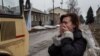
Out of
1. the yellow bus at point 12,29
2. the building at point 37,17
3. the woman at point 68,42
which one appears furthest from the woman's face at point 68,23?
the building at point 37,17

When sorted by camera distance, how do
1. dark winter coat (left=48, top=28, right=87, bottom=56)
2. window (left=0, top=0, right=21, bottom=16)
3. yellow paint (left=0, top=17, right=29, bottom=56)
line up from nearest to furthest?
dark winter coat (left=48, top=28, right=87, bottom=56) < yellow paint (left=0, top=17, right=29, bottom=56) < window (left=0, top=0, right=21, bottom=16)

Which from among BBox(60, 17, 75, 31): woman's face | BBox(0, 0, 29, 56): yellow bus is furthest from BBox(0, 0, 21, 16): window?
BBox(60, 17, 75, 31): woman's face

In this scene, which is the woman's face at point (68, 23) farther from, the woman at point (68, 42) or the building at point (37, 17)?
the building at point (37, 17)

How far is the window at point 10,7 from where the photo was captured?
7.79 metres

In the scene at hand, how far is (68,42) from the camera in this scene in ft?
14.0

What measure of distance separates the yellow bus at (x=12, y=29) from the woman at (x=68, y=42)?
299cm

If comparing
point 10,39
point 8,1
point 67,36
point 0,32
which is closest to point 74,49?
point 67,36


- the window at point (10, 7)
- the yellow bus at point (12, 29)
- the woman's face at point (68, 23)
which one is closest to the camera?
the woman's face at point (68, 23)

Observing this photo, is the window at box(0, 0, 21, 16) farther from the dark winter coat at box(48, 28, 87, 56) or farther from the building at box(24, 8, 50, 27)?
the building at box(24, 8, 50, 27)

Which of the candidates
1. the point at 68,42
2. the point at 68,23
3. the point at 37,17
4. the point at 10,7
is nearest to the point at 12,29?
the point at 10,7

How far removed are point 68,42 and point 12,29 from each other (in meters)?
3.79

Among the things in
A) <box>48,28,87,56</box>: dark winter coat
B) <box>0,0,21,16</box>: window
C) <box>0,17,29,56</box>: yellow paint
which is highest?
<box>0,0,21,16</box>: window

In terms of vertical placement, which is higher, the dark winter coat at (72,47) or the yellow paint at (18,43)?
the dark winter coat at (72,47)

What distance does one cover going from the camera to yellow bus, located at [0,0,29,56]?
732 cm
